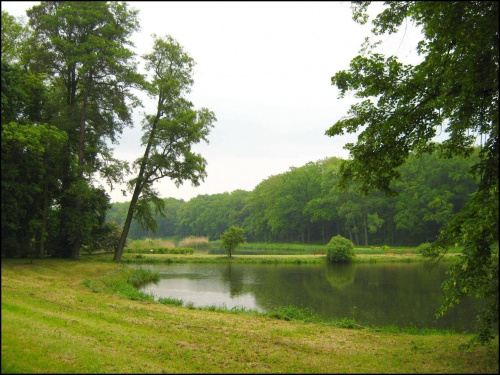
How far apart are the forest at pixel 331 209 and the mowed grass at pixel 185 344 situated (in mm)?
25928

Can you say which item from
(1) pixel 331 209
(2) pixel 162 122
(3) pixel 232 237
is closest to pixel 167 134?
(2) pixel 162 122

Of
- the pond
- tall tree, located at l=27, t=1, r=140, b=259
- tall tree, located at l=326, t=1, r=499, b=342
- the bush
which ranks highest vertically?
tall tree, located at l=27, t=1, r=140, b=259

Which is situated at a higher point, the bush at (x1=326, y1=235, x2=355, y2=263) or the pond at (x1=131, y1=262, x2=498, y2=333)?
the bush at (x1=326, y1=235, x2=355, y2=263)

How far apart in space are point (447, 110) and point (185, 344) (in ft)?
26.7

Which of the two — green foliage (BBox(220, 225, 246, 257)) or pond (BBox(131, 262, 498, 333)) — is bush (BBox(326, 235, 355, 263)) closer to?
pond (BBox(131, 262, 498, 333))

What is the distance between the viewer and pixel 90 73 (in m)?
22.4

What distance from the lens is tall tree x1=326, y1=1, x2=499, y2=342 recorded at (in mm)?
6773

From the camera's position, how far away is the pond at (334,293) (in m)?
13.7

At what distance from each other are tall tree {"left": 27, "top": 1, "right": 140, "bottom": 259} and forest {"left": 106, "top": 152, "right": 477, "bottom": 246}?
13.5m

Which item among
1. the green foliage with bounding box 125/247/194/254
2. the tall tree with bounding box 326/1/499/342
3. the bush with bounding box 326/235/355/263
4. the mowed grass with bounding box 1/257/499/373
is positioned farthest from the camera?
the green foliage with bounding box 125/247/194/254

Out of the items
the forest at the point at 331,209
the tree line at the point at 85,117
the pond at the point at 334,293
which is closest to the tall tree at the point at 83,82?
the tree line at the point at 85,117

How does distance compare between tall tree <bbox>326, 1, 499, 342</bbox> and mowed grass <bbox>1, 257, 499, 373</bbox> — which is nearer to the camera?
mowed grass <bbox>1, 257, 499, 373</bbox>

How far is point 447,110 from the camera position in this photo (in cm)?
789

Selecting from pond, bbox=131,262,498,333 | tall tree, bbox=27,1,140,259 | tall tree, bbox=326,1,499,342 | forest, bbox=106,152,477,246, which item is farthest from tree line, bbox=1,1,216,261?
tall tree, bbox=326,1,499,342
